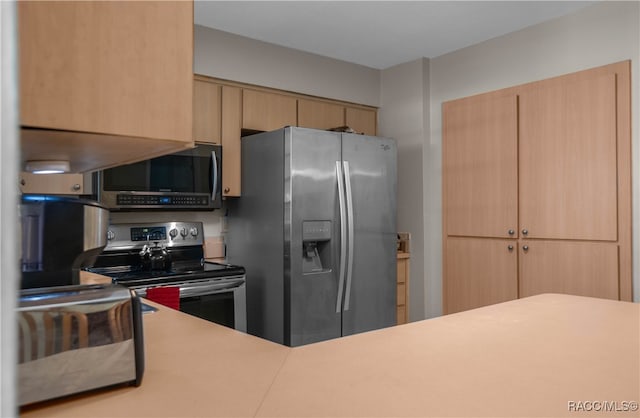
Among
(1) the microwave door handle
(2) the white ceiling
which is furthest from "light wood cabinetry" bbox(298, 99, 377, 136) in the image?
(1) the microwave door handle

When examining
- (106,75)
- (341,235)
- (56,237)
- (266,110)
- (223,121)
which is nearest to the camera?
(106,75)

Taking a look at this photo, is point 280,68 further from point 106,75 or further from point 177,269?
point 106,75

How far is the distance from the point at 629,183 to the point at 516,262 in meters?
0.84

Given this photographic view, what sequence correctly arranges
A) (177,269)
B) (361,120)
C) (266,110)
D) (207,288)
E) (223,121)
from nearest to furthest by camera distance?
(207,288)
(177,269)
(223,121)
(266,110)
(361,120)

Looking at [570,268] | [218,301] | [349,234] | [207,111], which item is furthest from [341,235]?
[570,268]

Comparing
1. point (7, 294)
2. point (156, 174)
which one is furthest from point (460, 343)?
point (156, 174)

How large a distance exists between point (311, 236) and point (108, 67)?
230cm

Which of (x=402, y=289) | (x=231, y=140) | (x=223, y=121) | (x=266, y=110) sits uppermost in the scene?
(x=266, y=110)

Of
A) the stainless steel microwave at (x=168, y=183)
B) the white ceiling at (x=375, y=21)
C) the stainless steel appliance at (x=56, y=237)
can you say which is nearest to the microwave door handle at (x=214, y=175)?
the stainless steel microwave at (x=168, y=183)

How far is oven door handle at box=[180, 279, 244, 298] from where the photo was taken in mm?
2672

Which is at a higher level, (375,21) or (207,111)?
(375,21)

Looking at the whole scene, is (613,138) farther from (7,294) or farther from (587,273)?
(7,294)

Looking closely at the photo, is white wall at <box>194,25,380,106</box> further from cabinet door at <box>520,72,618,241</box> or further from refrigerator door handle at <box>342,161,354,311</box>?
cabinet door at <box>520,72,618,241</box>

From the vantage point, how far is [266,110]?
11.3 feet
